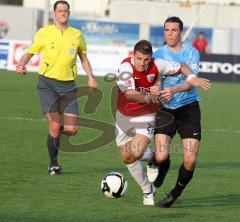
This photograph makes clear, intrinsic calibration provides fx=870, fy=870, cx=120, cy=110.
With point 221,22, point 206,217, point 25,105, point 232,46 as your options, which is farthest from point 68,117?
point 221,22

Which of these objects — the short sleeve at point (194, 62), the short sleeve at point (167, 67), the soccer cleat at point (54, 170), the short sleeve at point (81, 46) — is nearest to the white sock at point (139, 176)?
the short sleeve at point (167, 67)

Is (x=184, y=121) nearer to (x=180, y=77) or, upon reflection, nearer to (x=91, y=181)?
(x=180, y=77)

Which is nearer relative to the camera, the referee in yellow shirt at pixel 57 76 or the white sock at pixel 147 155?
the white sock at pixel 147 155

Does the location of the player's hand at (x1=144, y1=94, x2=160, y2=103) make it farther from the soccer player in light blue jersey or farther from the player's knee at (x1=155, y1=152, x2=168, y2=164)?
the player's knee at (x1=155, y1=152, x2=168, y2=164)

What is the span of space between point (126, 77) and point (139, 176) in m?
1.12

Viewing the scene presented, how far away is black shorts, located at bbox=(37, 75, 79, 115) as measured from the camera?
11867 mm

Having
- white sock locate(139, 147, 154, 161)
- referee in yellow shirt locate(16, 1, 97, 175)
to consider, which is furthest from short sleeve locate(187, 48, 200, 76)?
referee in yellow shirt locate(16, 1, 97, 175)

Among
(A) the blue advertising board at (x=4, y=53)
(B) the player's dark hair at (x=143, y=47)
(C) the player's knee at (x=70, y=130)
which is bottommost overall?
(A) the blue advertising board at (x=4, y=53)

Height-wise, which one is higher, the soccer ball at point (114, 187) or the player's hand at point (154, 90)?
the player's hand at point (154, 90)

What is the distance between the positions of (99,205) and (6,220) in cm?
143

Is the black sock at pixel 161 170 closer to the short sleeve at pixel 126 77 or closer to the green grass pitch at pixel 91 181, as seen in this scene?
the green grass pitch at pixel 91 181

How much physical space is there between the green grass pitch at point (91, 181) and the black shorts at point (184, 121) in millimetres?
827

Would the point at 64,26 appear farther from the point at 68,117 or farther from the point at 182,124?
the point at 182,124

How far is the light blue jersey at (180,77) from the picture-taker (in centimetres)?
984
